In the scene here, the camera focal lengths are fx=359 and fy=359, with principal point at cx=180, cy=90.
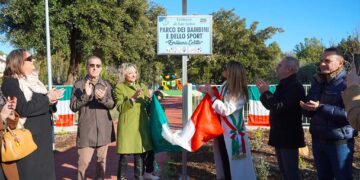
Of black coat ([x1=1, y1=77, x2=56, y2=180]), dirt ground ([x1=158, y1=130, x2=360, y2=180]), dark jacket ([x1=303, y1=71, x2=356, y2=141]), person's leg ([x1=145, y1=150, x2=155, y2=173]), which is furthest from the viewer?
dirt ground ([x1=158, y1=130, x2=360, y2=180])

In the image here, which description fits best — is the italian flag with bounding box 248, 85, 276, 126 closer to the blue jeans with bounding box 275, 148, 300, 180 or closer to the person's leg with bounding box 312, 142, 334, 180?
the blue jeans with bounding box 275, 148, 300, 180

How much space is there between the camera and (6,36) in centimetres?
1662

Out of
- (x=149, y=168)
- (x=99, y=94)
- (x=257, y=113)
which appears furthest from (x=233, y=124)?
(x=257, y=113)

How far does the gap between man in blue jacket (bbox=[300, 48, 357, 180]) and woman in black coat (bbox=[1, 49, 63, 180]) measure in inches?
107

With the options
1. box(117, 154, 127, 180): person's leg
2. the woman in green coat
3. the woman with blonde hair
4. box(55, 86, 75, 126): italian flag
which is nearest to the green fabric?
the woman in green coat

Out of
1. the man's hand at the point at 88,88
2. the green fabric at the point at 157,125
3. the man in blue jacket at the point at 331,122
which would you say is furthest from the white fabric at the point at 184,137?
the man in blue jacket at the point at 331,122

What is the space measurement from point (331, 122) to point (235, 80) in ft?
4.07

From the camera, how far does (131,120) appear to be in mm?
4727

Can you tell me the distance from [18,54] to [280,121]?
2.93 m

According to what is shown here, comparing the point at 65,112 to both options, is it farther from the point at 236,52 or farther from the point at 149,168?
the point at 236,52

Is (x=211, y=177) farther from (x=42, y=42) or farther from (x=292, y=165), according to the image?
(x=42, y=42)

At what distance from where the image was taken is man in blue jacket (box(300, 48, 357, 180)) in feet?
12.0

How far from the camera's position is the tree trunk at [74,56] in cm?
1666

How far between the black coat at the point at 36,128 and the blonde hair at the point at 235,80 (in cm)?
215
